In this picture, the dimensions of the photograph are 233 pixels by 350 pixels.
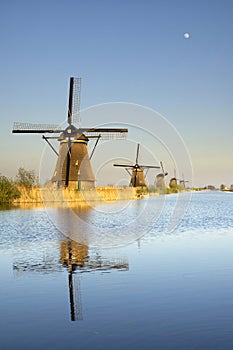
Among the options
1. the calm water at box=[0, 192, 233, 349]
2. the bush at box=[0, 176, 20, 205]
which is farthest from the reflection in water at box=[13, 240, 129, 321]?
the bush at box=[0, 176, 20, 205]

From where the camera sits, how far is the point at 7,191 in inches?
1243

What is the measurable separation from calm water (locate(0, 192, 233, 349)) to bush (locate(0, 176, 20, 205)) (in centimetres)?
1907

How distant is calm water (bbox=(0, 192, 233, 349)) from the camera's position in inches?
179

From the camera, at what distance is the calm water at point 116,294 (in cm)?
455

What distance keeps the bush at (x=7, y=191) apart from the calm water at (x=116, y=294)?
19.1m

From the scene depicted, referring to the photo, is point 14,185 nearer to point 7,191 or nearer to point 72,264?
point 7,191

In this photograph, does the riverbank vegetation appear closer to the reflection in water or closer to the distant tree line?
the distant tree line

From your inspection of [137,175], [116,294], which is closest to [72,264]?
[116,294]

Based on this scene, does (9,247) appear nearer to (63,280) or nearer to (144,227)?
(63,280)

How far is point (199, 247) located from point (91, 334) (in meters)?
7.10

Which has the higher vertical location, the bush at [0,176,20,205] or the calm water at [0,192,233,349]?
the bush at [0,176,20,205]

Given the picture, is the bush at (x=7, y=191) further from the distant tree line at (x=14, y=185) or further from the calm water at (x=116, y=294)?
the calm water at (x=116, y=294)

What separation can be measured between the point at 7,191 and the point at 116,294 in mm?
26230

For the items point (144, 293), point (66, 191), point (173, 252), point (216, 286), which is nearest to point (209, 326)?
point (144, 293)
